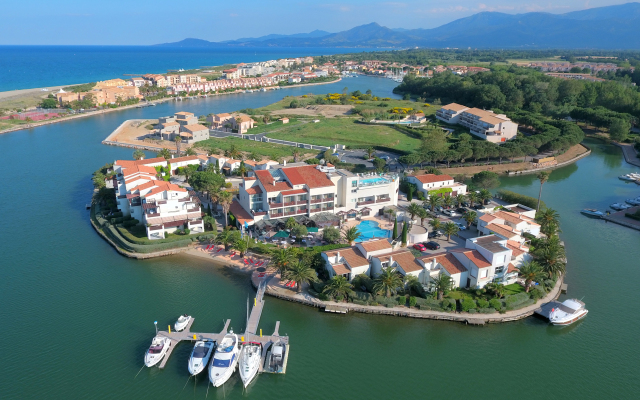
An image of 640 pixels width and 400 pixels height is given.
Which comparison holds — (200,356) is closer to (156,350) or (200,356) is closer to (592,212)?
(156,350)

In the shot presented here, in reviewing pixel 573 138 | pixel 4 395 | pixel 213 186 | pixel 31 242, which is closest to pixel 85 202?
pixel 31 242

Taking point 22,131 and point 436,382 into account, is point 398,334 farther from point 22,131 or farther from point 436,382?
point 22,131

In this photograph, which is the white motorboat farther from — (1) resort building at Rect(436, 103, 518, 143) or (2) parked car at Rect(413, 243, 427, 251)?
(1) resort building at Rect(436, 103, 518, 143)

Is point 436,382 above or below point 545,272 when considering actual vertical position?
below

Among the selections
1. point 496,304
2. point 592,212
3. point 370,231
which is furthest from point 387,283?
point 592,212

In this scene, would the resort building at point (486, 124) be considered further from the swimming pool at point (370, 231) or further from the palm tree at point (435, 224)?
the swimming pool at point (370, 231)

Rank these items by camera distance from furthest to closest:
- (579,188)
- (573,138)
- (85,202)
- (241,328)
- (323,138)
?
1. (323,138)
2. (573,138)
3. (579,188)
4. (85,202)
5. (241,328)

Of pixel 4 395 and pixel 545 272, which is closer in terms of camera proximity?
pixel 4 395
